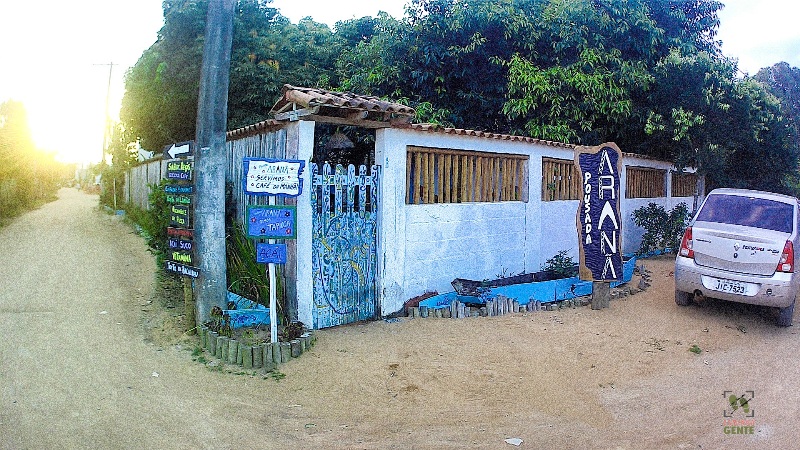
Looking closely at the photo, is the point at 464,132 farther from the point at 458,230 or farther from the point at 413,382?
the point at 413,382

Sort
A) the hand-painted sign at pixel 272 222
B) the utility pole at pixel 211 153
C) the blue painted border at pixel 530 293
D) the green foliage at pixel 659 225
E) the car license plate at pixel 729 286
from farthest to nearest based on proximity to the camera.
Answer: the green foliage at pixel 659 225
the blue painted border at pixel 530 293
the car license plate at pixel 729 286
the utility pole at pixel 211 153
the hand-painted sign at pixel 272 222

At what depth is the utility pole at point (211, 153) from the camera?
6457mm

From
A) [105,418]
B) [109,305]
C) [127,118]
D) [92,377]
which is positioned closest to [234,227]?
[109,305]

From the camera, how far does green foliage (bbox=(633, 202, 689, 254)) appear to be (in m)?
13.2

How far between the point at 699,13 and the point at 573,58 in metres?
4.62

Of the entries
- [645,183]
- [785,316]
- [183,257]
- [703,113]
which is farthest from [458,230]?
[703,113]

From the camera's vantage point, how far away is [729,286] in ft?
23.5

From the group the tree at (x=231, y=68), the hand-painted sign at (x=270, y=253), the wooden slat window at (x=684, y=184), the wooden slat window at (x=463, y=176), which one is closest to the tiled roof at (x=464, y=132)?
the wooden slat window at (x=463, y=176)

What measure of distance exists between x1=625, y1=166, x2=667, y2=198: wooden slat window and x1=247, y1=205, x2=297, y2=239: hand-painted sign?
9.48m

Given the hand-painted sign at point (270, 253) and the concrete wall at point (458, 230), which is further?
the concrete wall at point (458, 230)

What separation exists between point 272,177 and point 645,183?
1090 cm

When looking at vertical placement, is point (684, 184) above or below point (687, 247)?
above

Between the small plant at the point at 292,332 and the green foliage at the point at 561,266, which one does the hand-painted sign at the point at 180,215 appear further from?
the green foliage at the point at 561,266

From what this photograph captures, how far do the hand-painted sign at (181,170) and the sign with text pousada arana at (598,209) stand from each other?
5.35 m
